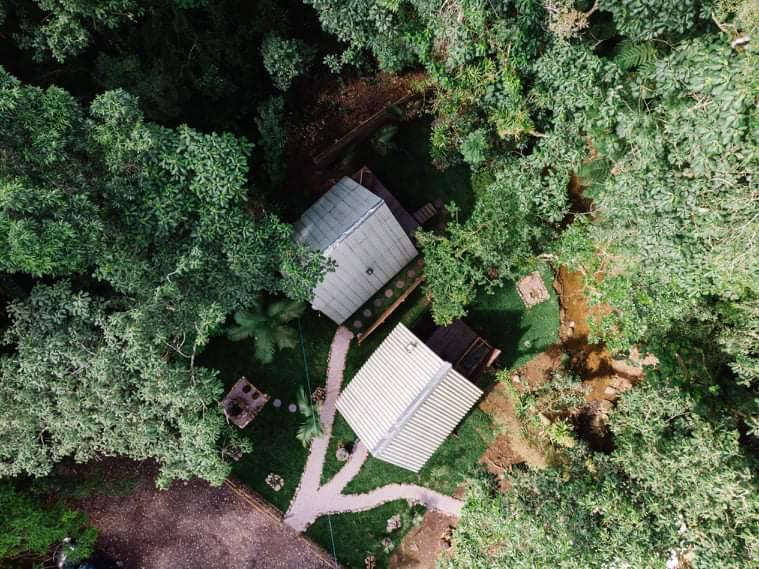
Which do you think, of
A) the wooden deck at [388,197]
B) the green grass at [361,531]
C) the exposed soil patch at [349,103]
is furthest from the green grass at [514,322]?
the exposed soil patch at [349,103]

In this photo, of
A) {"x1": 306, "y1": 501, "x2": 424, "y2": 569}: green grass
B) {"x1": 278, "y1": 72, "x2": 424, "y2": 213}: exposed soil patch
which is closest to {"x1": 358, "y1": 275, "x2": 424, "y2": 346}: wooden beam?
{"x1": 278, "y1": 72, "x2": 424, "y2": 213}: exposed soil patch

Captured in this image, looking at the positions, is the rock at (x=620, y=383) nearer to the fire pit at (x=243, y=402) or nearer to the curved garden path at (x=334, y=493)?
the curved garden path at (x=334, y=493)

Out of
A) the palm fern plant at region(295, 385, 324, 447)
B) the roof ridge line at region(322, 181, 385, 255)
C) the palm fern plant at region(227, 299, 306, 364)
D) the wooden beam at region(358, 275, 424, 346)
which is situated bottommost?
the palm fern plant at region(295, 385, 324, 447)

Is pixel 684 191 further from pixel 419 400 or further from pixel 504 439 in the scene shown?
pixel 504 439

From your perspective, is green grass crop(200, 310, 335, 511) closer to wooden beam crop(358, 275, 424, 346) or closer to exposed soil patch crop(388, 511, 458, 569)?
wooden beam crop(358, 275, 424, 346)

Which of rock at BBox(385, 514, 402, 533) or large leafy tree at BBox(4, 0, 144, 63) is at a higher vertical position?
large leafy tree at BBox(4, 0, 144, 63)

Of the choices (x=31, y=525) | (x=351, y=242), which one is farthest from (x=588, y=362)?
(x=31, y=525)

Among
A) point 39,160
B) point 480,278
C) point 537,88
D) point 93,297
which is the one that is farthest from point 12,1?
point 480,278
